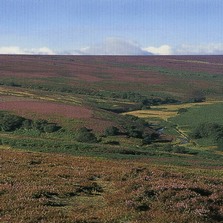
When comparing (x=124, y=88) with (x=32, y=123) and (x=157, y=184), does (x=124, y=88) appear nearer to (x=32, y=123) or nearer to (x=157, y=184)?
(x=32, y=123)

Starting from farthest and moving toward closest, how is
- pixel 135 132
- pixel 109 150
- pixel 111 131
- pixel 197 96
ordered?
pixel 197 96, pixel 135 132, pixel 111 131, pixel 109 150

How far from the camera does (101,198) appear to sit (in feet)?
45.9

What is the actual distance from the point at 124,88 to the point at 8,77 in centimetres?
3097

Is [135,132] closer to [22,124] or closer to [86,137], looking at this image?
[86,137]

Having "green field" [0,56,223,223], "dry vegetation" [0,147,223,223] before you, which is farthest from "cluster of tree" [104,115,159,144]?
"dry vegetation" [0,147,223,223]

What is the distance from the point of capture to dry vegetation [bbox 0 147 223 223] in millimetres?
11453

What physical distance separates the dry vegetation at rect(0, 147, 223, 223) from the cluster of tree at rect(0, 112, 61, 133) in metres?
36.9

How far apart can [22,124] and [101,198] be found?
44.4 m

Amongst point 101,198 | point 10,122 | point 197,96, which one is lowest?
point 197,96

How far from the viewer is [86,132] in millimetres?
51562

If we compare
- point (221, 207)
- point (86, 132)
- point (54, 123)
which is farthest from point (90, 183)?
point (54, 123)

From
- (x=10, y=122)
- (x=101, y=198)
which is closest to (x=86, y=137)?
(x=10, y=122)

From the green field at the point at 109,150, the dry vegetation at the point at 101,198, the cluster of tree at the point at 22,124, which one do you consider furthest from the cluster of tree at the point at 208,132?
the dry vegetation at the point at 101,198

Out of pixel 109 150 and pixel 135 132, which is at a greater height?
pixel 109 150
